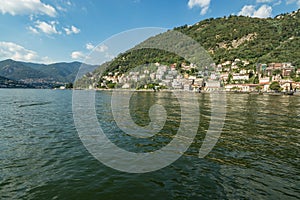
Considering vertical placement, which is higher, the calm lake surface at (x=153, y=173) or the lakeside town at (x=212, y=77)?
the lakeside town at (x=212, y=77)

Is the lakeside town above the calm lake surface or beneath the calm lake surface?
above

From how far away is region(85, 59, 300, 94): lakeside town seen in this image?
129 meters

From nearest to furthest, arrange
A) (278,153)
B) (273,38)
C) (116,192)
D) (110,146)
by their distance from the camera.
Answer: (116,192) → (278,153) → (110,146) → (273,38)

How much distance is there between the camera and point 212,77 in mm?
148875

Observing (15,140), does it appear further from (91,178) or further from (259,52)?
(259,52)

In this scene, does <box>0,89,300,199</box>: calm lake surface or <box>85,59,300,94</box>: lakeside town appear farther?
<box>85,59,300,94</box>: lakeside town

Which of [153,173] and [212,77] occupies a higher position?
[212,77]

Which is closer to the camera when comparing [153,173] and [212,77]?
[153,173]

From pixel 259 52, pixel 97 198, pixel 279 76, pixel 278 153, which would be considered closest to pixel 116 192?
pixel 97 198

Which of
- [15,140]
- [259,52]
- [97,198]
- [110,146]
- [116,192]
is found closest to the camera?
[97,198]

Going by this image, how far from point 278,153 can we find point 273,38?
227 metres

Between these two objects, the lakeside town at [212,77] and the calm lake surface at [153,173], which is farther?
the lakeside town at [212,77]

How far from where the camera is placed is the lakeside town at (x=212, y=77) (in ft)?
423

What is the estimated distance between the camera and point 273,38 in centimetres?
19025
